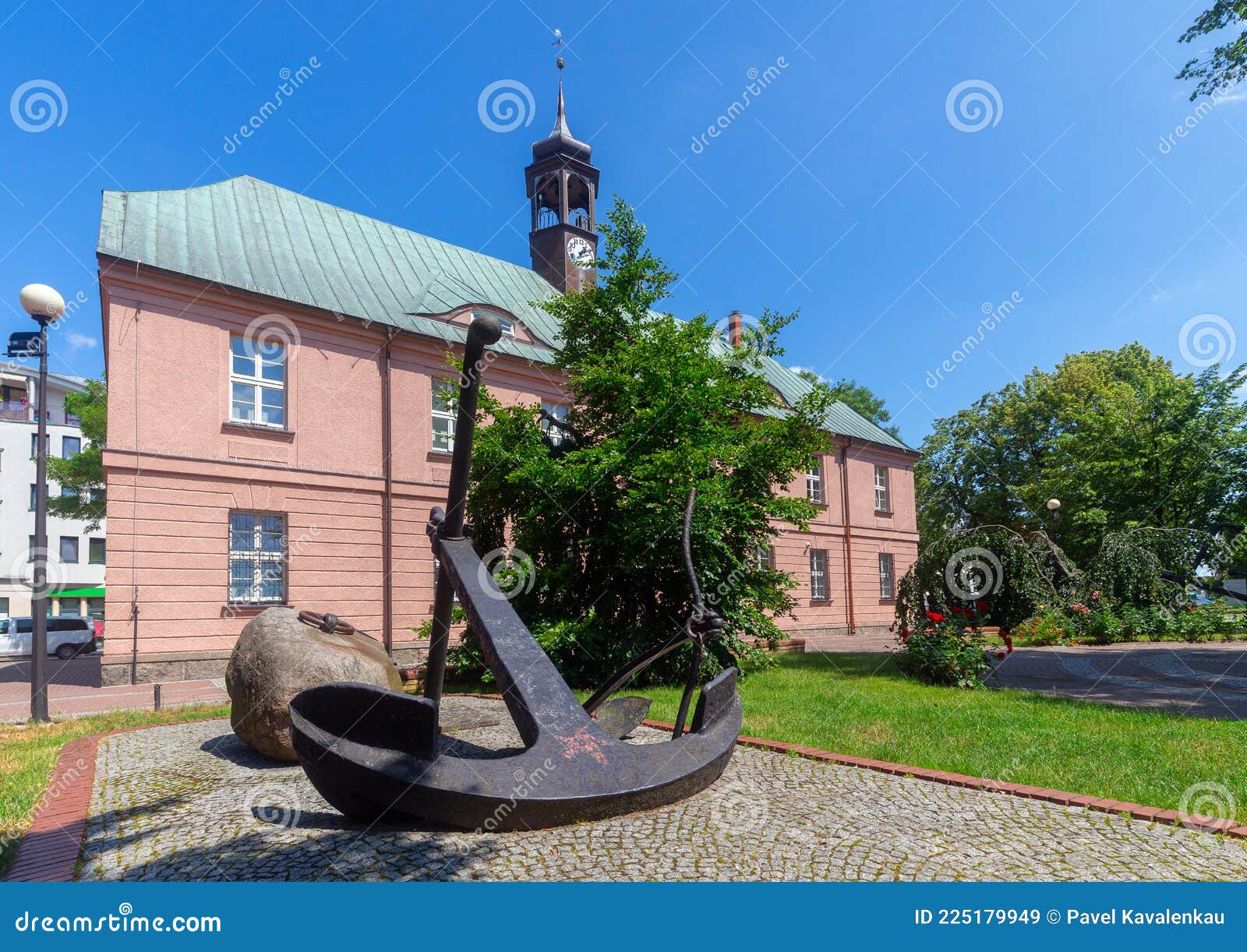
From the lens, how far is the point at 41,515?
31.9ft

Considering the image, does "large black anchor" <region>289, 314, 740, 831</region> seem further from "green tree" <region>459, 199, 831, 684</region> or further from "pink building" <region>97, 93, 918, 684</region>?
"pink building" <region>97, 93, 918, 684</region>

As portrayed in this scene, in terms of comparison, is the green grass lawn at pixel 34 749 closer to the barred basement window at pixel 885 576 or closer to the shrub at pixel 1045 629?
the shrub at pixel 1045 629

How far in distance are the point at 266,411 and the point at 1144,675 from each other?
15885mm

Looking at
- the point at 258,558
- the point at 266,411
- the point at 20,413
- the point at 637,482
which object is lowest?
the point at 258,558

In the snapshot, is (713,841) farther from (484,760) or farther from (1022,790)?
(1022,790)

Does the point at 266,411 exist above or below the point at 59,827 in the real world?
above

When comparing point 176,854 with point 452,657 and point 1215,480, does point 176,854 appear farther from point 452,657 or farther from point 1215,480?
point 1215,480

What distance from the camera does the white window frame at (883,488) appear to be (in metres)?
29.9

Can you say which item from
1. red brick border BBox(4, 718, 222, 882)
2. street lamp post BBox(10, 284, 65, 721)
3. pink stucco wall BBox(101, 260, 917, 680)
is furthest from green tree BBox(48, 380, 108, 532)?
red brick border BBox(4, 718, 222, 882)

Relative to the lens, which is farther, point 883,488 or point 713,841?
point 883,488

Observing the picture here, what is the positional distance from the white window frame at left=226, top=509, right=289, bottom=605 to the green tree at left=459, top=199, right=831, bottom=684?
217 inches

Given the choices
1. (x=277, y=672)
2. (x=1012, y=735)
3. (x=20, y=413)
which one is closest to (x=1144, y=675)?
(x=1012, y=735)

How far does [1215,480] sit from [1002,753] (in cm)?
2407

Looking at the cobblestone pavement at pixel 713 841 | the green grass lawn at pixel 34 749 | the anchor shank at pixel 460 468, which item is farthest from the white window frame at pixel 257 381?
the anchor shank at pixel 460 468
